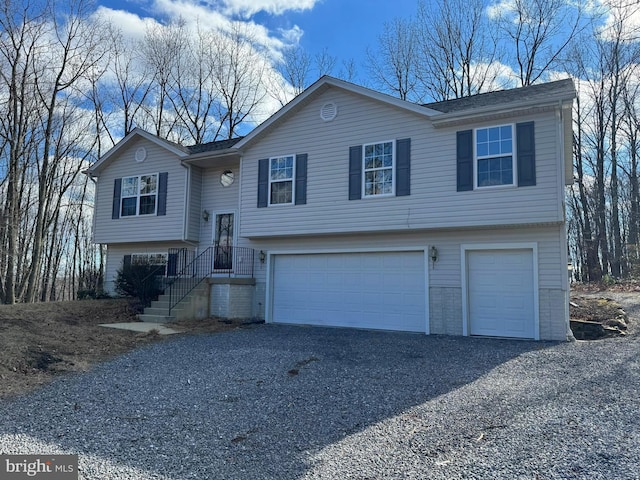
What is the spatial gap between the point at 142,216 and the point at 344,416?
12.4 meters

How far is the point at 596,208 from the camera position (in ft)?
84.6

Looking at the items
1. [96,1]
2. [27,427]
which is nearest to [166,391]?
[27,427]

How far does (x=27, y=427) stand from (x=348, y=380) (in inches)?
152

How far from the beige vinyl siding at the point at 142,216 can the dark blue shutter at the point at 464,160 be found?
8775 mm

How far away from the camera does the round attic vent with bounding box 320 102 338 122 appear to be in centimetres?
1218

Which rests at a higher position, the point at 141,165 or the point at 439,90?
the point at 439,90

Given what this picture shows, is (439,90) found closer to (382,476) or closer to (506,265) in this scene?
(506,265)

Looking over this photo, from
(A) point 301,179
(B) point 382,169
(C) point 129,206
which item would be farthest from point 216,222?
(B) point 382,169

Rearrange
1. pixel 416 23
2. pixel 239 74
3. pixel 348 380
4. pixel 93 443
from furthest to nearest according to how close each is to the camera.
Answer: pixel 239 74 < pixel 416 23 < pixel 348 380 < pixel 93 443

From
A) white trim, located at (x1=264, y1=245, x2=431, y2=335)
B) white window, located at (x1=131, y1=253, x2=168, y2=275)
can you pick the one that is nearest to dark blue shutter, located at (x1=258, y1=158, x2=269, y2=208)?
white trim, located at (x1=264, y1=245, x2=431, y2=335)

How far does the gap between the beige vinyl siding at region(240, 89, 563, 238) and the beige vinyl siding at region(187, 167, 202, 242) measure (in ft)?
8.06

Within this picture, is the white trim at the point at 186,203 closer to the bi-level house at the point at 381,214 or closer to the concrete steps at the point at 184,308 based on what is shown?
the bi-level house at the point at 381,214

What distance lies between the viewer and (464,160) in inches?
408

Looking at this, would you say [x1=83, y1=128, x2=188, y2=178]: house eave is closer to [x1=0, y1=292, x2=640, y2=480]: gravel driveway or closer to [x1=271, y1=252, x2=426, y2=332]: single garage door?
[x1=271, y1=252, x2=426, y2=332]: single garage door
